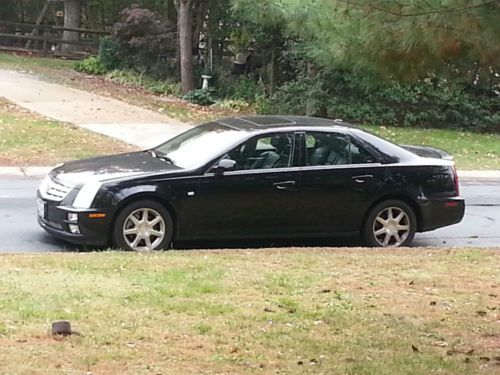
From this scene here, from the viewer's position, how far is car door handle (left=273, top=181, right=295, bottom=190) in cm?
1003

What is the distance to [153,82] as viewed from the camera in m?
29.9

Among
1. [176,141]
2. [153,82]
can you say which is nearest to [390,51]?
[176,141]

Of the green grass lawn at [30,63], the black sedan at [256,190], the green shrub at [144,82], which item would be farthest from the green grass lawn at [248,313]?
the green grass lawn at [30,63]

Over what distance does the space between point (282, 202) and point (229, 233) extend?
694 millimetres

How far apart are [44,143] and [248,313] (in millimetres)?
12667

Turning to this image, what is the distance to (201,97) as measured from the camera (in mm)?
26594

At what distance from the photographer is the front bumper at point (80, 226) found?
30.9 feet

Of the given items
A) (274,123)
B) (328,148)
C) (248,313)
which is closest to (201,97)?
(274,123)

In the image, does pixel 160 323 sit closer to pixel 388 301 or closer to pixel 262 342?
pixel 262 342

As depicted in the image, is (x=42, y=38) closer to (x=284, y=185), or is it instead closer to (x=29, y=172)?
(x=29, y=172)

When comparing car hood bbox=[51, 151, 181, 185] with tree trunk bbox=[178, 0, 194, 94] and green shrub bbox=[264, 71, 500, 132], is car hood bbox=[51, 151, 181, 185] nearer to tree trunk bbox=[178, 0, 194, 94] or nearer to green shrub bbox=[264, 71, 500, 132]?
green shrub bbox=[264, 71, 500, 132]

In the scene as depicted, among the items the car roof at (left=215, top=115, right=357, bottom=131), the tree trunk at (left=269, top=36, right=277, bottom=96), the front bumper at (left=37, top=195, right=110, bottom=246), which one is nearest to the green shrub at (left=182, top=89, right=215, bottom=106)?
the tree trunk at (left=269, top=36, right=277, bottom=96)

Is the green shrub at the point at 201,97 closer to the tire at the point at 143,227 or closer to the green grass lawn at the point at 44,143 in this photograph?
the green grass lawn at the point at 44,143

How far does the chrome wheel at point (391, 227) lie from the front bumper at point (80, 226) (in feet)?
10.4
